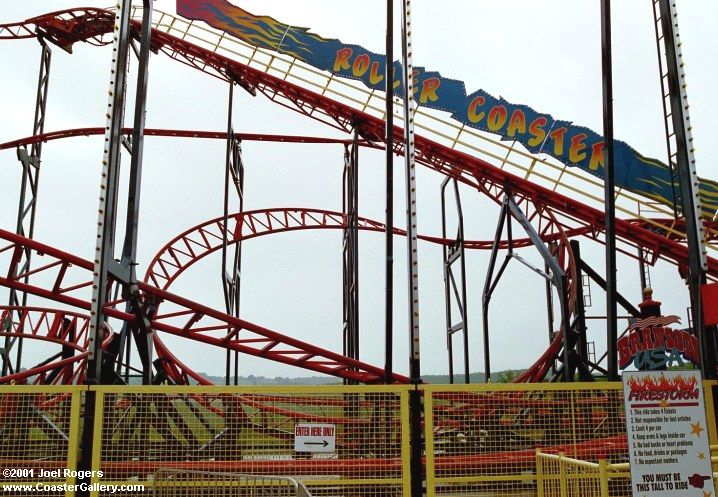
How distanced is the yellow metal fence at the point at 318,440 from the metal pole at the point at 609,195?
91 centimetres

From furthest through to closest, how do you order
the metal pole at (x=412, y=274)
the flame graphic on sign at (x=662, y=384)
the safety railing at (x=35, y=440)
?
the metal pole at (x=412, y=274), the safety railing at (x=35, y=440), the flame graphic on sign at (x=662, y=384)

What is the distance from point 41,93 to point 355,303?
862 cm

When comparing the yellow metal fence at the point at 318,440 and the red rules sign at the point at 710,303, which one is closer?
the yellow metal fence at the point at 318,440

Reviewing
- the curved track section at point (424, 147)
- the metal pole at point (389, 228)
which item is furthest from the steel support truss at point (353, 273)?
the metal pole at point (389, 228)

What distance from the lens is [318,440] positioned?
4891 mm

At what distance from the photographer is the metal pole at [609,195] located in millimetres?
6211

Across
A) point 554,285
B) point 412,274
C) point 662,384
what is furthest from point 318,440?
point 554,285

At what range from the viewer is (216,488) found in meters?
4.62

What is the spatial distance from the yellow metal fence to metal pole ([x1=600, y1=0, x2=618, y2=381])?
91 centimetres

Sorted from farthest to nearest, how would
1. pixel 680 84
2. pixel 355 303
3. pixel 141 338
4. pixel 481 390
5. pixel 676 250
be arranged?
pixel 676 250 < pixel 355 303 < pixel 141 338 < pixel 680 84 < pixel 481 390

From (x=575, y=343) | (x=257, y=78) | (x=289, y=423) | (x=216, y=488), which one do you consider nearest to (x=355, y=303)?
(x=575, y=343)

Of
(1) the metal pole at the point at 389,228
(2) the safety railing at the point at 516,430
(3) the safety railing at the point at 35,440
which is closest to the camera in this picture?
(3) the safety railing at the point at 35,440

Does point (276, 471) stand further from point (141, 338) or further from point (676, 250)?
point (676, 250)

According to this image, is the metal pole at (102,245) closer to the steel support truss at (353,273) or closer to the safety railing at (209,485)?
the safety railing at (209,485)
